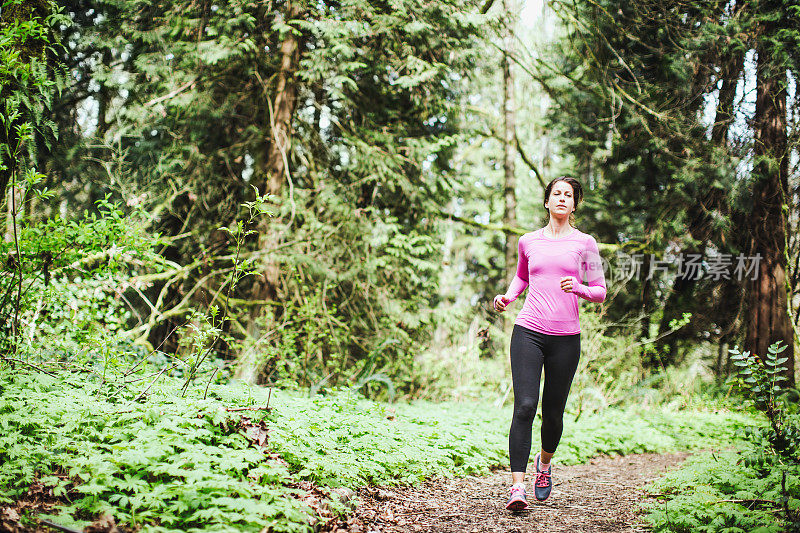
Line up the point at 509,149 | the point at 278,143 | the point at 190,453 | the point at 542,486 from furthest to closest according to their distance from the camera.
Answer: the point at 509,149, the point at 278,143, the point at 542,486, the point at 190,453

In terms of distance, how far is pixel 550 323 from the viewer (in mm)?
3393

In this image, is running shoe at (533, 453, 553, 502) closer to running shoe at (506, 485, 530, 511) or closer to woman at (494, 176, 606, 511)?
woman at (494, 176, 606, 511)

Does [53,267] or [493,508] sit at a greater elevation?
[53,267]

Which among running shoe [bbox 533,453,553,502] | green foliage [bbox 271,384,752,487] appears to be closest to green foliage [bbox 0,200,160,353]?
green foliage [bbox 271,384,752,487]

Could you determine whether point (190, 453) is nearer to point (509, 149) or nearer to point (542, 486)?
point (542, 486)

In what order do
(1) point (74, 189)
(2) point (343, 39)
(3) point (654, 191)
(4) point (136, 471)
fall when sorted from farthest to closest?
(3) point (654, 191) < (1) point (74, 189) < (2) point (343, 39) < (4) point (136, 471)

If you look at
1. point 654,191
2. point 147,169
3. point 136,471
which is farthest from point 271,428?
point 654,191

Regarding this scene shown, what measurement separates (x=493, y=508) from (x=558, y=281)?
157cm

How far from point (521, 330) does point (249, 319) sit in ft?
18.2

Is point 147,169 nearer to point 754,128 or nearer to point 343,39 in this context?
point 343,39

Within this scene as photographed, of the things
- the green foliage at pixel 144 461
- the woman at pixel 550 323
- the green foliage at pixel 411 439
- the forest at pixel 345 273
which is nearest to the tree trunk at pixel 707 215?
the forest at pixel 345 273

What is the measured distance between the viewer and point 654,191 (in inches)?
483

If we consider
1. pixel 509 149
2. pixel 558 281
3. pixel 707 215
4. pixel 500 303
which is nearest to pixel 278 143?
pixel 500 303

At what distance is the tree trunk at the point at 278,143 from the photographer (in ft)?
26.1
